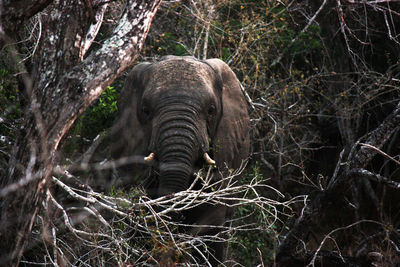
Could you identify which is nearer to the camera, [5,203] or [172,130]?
[5,203]

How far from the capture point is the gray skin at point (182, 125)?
5.66 m

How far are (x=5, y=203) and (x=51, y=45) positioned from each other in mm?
1114

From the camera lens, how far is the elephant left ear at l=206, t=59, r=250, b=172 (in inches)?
249

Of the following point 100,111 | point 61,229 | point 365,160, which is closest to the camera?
point 61,229

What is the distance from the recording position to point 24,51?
7566 mm

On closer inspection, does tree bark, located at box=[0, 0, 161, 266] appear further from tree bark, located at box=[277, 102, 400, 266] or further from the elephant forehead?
tree bark, located at box=[277, 102, 400, 266]

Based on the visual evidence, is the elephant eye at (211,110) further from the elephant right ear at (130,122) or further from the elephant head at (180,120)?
the elephant right ear at (130,122)

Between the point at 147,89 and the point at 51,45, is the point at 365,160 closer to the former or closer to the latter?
the point at 147,89

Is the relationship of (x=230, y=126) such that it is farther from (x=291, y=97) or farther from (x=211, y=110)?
(x=291, y=97)

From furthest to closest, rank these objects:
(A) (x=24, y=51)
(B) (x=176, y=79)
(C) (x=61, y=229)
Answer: (A) (x=24, y=51) → (B) (x=176, y=79) → (C) (x=61, y=229)

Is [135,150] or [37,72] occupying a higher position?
[37,72]

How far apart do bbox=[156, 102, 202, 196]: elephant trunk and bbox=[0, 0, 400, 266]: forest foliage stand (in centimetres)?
138

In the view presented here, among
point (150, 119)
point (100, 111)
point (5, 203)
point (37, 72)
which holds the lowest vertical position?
point (100, 111)

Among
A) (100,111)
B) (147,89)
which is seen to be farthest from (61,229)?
(100,111)
